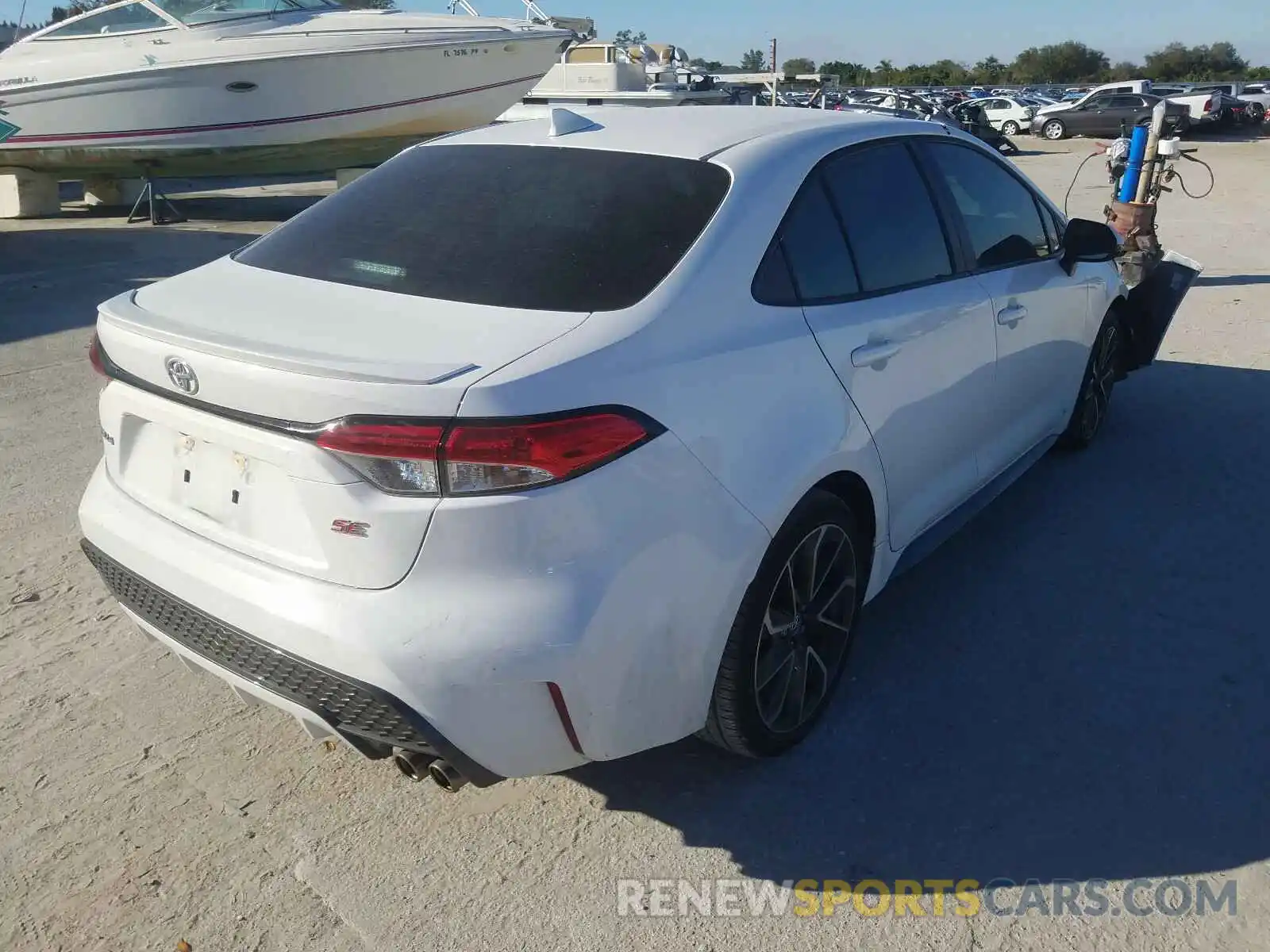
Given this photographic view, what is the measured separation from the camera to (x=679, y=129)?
3225 mm

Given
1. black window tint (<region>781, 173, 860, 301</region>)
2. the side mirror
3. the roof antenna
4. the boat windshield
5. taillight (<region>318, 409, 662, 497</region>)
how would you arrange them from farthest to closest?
the boat windshield
the side mirror
the roof antenna
black window tint (<region>781, 173, 860, 301</region>)
taillight (<region>318, 409, 662, 497</region>)

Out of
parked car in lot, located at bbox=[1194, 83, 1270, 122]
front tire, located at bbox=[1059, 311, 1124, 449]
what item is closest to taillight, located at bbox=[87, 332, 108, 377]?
front tire, located at bbox=[1059, 311, 1124, 449]

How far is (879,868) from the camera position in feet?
8.54

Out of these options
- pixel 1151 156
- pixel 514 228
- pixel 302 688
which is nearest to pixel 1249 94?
pixel 1151 156

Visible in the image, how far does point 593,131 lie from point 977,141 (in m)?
1.75

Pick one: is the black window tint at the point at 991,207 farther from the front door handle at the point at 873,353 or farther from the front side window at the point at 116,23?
the front side window at the point at 116,23

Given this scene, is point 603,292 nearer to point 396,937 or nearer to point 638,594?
point 638,594

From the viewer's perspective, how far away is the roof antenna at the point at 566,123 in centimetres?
330

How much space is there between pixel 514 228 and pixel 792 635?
4.27 feet

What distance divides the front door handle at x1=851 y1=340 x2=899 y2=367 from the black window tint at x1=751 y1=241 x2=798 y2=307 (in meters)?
0.26

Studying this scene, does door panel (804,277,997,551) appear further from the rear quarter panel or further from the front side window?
the front side window

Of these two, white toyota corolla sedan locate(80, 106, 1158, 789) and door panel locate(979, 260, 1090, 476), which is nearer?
white toyota corolla sedan locate(80, 106, 1158, 789)

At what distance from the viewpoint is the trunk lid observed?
2.15m

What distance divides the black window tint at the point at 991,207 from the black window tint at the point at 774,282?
1215mm
